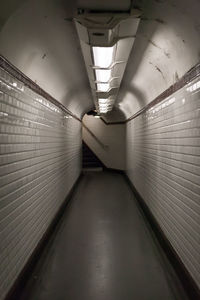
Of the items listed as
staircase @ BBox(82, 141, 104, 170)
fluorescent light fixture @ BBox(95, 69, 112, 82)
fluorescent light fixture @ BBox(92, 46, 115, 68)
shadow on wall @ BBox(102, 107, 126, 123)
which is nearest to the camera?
fluorescent light fixture @ BBox(92, 46, 115, 68)

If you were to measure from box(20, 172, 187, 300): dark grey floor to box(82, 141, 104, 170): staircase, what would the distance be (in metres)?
7.20

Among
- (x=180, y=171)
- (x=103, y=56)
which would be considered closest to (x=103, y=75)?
(x=103, y=56)

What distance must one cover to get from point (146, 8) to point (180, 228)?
2220 mm

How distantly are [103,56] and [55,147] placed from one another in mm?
2362

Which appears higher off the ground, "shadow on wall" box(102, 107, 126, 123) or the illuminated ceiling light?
"shadow on wall" box(102, 107, 126, 123)

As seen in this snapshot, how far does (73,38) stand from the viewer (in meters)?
3.06

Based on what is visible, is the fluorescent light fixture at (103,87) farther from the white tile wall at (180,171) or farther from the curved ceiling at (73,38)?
the white tile wall at (180,171)

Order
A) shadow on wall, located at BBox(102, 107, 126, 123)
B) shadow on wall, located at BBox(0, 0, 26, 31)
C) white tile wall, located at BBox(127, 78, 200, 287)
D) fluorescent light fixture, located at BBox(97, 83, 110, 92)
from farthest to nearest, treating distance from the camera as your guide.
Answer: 1. shadow on wall, located at BBox(102, 107, 126, 123)
2. fluorescent light fixture, located at BBox(97, 83, 110, 92)
3. white tile wall, located at BBox(127, 78, 200, 287)
4. shadow on wall, located at BBox(0, 0, 26, 31)

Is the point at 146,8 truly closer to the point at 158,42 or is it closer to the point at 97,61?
the point at 158,42

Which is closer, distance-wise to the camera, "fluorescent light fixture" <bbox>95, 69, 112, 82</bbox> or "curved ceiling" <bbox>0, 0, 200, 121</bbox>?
"curved ceiling" <bbox>0, 0, 200, 121</bbox>

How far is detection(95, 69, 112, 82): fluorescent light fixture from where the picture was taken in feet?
11.1

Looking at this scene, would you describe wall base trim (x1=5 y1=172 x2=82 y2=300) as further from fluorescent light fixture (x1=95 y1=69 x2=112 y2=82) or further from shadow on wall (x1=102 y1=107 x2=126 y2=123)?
shadow on wall (x1=102 y1=107 x2=126 y2=123)

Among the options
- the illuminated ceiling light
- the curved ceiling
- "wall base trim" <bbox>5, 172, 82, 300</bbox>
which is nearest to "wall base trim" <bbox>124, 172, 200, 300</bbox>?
"wall base trim" <bbox>5, 172, 82, 300</bbox>

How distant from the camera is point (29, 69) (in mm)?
2822
